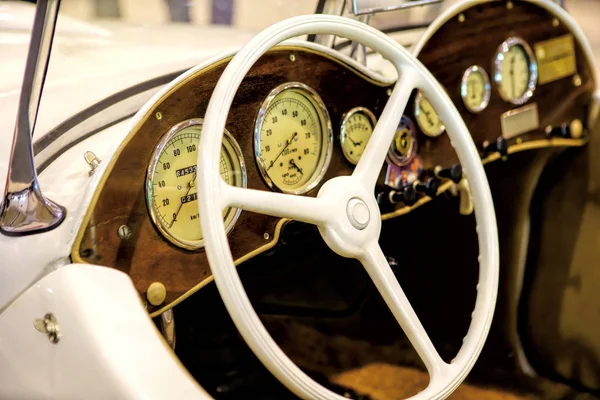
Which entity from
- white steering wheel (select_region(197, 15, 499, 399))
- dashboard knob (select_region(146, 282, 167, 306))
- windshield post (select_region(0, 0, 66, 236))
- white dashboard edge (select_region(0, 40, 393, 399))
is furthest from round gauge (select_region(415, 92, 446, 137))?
windshield post (select_region(0, 0, 66, 236))

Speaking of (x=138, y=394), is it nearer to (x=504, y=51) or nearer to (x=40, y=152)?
(x=40, y=152)

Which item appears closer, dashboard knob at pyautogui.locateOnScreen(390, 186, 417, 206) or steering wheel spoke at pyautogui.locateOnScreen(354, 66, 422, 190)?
steering wheel spoke at pyautogui.locateOnScreen(354, 66, 422, 190)

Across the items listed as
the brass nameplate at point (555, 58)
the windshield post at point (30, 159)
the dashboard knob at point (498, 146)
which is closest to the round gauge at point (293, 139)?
the windshield post at point (30, 159)

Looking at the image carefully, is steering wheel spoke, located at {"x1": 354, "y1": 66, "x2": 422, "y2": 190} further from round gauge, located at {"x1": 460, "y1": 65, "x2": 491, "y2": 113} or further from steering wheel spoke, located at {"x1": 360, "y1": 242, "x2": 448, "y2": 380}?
round gauge, located at {"x1": 460, "y1": 65, "x2": 491, "y2": 113}

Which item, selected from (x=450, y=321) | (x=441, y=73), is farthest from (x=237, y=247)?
(x=450, y=321)

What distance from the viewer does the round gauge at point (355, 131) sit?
4.58ft

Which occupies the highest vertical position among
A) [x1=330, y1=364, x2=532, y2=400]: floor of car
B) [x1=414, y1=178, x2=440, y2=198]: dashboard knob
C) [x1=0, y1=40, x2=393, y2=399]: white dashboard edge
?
[x1=414, y1=178, x2=440, y2=198]: dashboard knob

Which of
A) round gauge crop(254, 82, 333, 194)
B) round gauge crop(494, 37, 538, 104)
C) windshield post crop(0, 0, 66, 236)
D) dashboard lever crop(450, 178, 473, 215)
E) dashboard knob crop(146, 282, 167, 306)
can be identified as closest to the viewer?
windshield post crop(0, 0, 66, 236)

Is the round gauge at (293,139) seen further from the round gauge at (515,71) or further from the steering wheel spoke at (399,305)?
the round gauge at (515,71)

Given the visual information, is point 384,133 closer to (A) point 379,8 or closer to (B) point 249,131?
(B) point 249,131

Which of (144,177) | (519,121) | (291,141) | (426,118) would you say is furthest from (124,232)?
(519,121)

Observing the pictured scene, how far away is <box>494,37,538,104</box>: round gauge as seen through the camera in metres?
1.75

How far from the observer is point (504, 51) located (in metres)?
1.76

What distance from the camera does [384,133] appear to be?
3.91 ft
